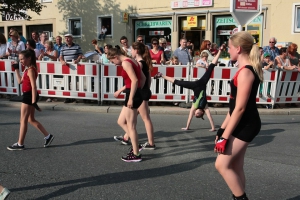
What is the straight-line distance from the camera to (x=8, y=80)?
36.0 feet

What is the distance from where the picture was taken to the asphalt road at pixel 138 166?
4031 mm

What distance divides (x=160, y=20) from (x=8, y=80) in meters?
11.6

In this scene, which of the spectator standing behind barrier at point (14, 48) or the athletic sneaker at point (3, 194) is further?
the spectator standing behind barrier at point (14, 48)

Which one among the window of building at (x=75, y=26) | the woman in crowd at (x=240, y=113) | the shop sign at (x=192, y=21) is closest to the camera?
the woman in crowd at (x=240, y=113)

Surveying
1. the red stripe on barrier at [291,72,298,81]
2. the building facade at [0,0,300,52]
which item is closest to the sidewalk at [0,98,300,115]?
the red stripe on barrier at [291,72,298,81]

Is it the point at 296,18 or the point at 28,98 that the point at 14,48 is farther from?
the point at 296,18

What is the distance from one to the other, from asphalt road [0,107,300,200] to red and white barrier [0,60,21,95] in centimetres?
357

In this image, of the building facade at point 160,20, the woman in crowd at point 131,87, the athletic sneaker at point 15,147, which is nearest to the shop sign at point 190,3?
the building facade at point 160,20

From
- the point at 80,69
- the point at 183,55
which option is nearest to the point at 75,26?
the point at 80,69

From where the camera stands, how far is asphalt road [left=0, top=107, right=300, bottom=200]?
4.03 metres

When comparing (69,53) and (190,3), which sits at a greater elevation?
(190,3)

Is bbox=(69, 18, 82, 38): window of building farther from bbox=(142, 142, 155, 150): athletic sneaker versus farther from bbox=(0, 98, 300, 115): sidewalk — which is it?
bbox=(142, 142, 155, 150): athletic sneaker

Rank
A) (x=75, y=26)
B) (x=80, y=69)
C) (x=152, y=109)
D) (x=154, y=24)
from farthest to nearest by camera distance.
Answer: (x=75, y=26) → (x=154, y=24) → (x=80, y=69) → (x=152, y=109)

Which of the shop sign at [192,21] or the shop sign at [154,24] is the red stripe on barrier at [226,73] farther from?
the shop sign at [154,24]
